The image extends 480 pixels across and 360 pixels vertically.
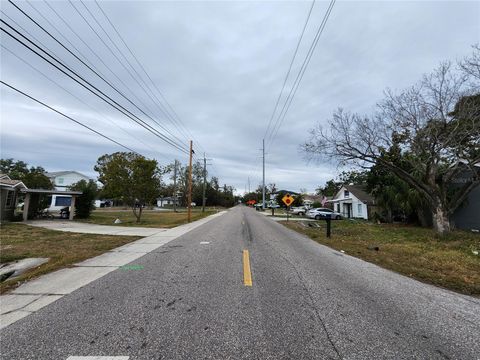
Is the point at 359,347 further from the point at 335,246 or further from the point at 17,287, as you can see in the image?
the point at 335,246

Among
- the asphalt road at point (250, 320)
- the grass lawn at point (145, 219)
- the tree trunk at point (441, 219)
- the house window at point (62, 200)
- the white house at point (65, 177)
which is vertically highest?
the white house at point (65, 177)

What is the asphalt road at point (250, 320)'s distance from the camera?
3.11 meters

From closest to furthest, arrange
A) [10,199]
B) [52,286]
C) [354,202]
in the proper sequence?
[52,286] < [10,199] < [354,202]

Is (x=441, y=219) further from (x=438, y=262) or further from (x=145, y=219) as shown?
(x=145, y=219)

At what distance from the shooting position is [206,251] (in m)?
9.31

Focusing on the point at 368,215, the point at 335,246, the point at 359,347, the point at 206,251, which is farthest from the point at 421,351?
the point at 368,215

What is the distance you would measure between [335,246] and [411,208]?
16805 millimetres

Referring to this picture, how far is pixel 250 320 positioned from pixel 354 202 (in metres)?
41.8

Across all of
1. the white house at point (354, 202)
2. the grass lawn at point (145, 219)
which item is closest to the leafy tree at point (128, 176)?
the grass lawn at point (145, 219)

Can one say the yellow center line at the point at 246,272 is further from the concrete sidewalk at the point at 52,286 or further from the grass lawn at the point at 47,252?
the grass lawn at the point at 47,252

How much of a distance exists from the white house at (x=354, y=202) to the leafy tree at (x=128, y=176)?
26.8 metres

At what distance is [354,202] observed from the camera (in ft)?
138

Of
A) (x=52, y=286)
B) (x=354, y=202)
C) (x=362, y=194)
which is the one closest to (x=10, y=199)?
(x=52, y=286)

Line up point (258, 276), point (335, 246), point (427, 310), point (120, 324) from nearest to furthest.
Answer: point (120, 324) < point (427, 310) < point (258, 276) < point (335, 246)
